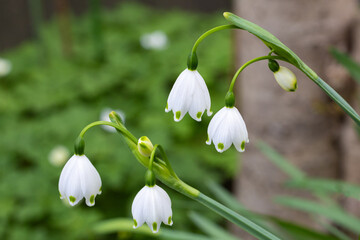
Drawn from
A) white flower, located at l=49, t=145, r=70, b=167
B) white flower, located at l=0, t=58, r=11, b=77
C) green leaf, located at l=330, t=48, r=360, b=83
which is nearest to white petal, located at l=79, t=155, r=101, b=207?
green leaf, located at l=330, t=48, r=360, b=83

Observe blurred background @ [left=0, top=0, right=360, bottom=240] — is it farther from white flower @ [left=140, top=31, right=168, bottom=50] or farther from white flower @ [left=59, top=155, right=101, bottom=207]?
white flower @ [left=59, top=155, right=101, bottom=207]

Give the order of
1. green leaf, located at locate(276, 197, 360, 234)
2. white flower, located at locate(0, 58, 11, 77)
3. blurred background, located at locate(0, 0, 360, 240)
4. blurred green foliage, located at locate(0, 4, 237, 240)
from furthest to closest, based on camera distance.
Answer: white flower, located at locate(0, 58, 11, 77) → blurred green foliage, located at locate(0, 4, 237, 240) → blurred background, located at locate(0, 0, 360, 240) → green leaf, located at locate(276, 197, 360, 234)

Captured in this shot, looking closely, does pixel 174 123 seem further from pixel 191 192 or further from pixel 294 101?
pixel 191 192

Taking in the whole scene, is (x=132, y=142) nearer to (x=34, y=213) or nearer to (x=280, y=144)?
(x=280, y=144)

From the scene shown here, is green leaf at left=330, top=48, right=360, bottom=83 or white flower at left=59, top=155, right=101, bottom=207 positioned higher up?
green leaf at left=330, top=48, right=360, bottom=83

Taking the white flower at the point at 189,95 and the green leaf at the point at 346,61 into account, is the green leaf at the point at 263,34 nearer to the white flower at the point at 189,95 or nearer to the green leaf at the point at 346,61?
the white flower at the point at 189,95

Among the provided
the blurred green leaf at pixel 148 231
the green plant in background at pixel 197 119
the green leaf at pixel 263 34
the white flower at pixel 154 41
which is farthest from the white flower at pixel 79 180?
the white flower at pixel 154 41

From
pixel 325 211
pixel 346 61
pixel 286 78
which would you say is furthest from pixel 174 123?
pixel 286 78
